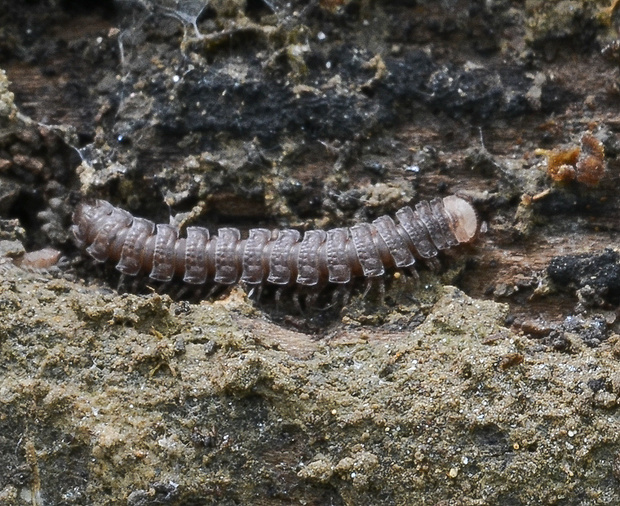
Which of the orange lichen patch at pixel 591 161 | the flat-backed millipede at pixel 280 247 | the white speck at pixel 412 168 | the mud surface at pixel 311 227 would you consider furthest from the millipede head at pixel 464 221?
the orange lichen patch at pixel 591 161

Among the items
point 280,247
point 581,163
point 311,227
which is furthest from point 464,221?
point 280,247

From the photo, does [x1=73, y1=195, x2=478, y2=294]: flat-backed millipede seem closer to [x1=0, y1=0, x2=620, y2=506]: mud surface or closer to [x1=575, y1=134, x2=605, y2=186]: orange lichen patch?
[x1=0, y1=0, x2=620, y2=506]: mud surface

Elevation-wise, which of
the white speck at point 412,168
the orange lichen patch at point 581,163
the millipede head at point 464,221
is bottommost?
the millipede head at point 464,221

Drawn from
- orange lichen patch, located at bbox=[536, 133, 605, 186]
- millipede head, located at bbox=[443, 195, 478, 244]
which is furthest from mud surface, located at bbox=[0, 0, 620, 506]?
millipede head, located at bbox=[443, 195, 478, 244]

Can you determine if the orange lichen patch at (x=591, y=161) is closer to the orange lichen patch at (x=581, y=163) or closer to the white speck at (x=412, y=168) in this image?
the orange lichen patch at (x=581, y=163)

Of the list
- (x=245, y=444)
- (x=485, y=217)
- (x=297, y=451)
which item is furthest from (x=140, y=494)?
(x=485, y=217)

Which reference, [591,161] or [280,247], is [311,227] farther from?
[591,161]

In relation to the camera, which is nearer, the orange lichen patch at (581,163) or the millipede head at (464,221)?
the orange lichen patch at (581,163)
